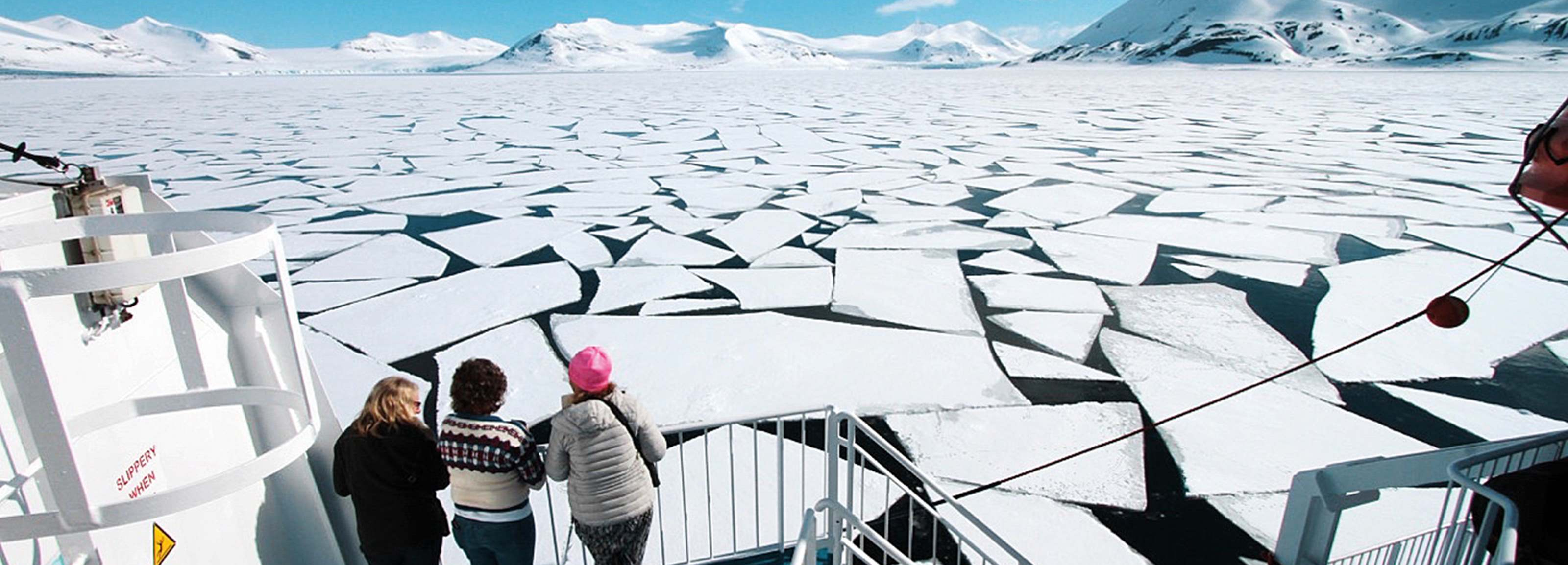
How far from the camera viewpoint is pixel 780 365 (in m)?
3.75

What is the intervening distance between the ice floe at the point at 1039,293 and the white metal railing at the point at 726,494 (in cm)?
191

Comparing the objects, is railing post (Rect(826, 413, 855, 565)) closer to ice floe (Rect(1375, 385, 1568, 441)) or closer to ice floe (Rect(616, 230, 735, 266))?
ice floe (Rect(1375, 385, 1568, 441))

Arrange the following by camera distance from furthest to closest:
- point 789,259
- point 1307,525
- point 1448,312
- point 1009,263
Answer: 1. point 789,259
2. point 1009,263
3. point 1448,312
4. point 1307,525

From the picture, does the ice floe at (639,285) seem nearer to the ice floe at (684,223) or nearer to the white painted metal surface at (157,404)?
the ice floe at (684,223)

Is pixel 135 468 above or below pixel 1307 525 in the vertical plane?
above

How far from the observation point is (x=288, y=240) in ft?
19.6

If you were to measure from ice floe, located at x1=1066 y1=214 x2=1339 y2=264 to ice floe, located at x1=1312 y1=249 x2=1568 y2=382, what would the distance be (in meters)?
0.35

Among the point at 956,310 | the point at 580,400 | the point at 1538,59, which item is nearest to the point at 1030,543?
the point at 580,400

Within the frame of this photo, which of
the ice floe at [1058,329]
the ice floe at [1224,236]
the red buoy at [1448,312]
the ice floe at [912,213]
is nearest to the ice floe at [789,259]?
the ice floe at [912,213]

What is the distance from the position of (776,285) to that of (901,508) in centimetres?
239

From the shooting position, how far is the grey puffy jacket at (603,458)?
1817mm

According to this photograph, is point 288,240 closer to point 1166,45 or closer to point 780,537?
point 780,537

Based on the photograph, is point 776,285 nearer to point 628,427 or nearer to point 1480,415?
point 628,427

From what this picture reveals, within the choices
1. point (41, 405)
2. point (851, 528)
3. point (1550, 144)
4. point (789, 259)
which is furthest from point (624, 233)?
point (1550, 144)
